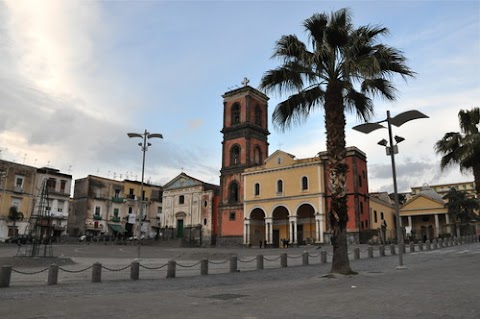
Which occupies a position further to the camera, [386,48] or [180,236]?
[180,236]

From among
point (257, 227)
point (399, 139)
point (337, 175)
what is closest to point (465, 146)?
point (399, 139)

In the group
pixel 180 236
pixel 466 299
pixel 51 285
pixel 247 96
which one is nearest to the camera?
pixel 466 299

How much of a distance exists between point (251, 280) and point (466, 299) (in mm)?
7760

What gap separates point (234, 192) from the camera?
5228cm

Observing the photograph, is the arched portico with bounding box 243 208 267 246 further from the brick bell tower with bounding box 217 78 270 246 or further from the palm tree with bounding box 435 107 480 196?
the palm tree with bounding box 435 107 480 196

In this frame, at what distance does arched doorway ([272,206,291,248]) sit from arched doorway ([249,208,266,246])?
5.78 ft

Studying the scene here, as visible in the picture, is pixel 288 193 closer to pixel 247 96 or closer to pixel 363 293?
pixel 247 96

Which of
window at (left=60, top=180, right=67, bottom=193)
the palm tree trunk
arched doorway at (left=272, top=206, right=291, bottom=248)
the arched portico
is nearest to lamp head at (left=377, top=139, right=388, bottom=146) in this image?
the palm tree trunk

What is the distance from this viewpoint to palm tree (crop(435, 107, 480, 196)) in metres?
22.8

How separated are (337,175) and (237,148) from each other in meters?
38.5

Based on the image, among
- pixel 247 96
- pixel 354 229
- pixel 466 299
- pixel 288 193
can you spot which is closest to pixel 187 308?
pixel 466 299

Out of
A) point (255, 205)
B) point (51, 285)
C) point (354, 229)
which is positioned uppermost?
point (255, 205)

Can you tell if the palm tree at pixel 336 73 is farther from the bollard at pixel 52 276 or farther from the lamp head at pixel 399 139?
the bollard at pixel 52 276

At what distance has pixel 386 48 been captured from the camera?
47.7 ft
